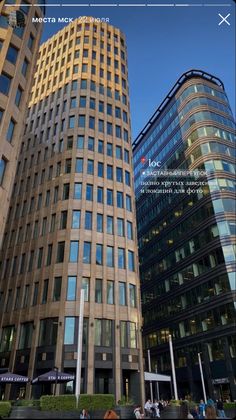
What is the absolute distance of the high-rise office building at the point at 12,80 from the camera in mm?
30344

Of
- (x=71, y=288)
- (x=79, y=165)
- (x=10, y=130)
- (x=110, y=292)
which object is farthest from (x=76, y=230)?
(x=10, y=130)

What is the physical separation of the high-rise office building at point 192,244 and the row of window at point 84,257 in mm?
17864

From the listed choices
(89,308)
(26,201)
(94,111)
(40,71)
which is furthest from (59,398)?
(40,71)

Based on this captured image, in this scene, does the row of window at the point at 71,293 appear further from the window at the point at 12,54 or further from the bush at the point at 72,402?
the window at the point at 12,54

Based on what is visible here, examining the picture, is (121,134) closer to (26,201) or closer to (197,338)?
(26,201)

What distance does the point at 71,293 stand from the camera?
4400cm

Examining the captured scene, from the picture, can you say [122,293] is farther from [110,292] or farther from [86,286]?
[86,286]

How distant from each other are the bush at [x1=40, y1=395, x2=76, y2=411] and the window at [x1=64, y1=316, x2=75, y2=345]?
637 inches

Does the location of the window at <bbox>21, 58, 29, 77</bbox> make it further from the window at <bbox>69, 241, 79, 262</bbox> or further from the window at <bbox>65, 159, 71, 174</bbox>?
the window at <bbox>69, 241, 79, 262</bbox>

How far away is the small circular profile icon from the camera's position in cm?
3250

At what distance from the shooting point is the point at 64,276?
44.9m

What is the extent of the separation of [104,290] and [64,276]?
5.39 meters

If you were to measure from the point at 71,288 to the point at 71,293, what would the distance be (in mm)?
630

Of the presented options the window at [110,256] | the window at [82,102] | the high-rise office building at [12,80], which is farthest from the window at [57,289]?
the window at [82,102]
